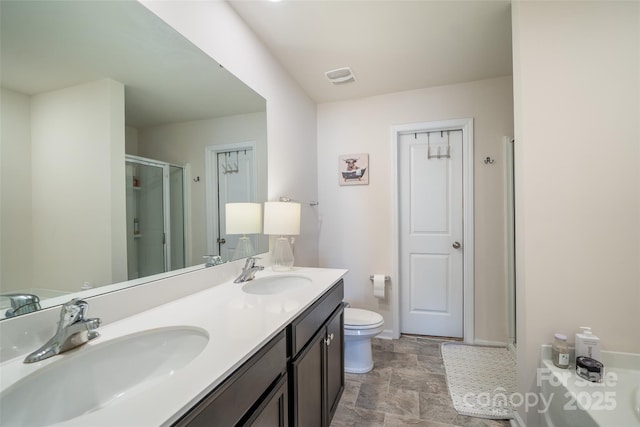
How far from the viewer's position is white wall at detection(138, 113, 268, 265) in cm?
114

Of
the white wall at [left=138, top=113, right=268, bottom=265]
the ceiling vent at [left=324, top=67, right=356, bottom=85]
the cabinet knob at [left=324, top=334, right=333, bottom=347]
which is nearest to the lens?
the white wall at [left=138, top=113, right=268, bottom=265]

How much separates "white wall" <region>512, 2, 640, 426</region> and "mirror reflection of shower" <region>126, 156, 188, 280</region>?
1.76m

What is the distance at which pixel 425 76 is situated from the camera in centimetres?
232

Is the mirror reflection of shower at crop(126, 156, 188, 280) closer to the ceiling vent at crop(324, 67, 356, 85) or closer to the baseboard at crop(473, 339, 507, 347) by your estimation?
the ceiling vent at crop(324, 67, 356, 85)

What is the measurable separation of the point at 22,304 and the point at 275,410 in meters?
0.81

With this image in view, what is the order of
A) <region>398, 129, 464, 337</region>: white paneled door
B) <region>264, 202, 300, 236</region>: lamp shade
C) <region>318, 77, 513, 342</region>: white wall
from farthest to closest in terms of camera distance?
<region>398, 129, 464, 337</region>: white paneled door, <region>318, 77, 513, 342</region>: white wall, <region>264, 202, 300, 236</region>: lamp shade

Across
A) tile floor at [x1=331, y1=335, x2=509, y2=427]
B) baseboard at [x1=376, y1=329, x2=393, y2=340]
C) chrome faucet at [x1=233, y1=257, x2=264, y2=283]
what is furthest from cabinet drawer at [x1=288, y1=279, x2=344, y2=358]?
baseboard at [x1=376, y1=329, x2=393, y2=340]

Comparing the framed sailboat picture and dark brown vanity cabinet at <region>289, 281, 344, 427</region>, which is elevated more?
the framed sailboat picture

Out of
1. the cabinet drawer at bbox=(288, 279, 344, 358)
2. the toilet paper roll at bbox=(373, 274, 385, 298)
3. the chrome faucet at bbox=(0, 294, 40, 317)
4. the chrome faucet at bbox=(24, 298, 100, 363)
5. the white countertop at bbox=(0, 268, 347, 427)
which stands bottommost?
the toilet paper roll at bbox=(373, 274, 385, 298)

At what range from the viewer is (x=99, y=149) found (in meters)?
0.93

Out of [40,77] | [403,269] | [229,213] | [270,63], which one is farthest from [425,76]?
[40,77]

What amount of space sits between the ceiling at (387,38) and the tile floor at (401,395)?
2.44m

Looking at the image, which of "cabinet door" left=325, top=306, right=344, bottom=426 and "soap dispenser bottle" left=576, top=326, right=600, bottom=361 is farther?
"cabinet door" left=325, top=306, right=344, bottom=426

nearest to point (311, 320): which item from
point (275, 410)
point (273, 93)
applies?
point (275, 410)
